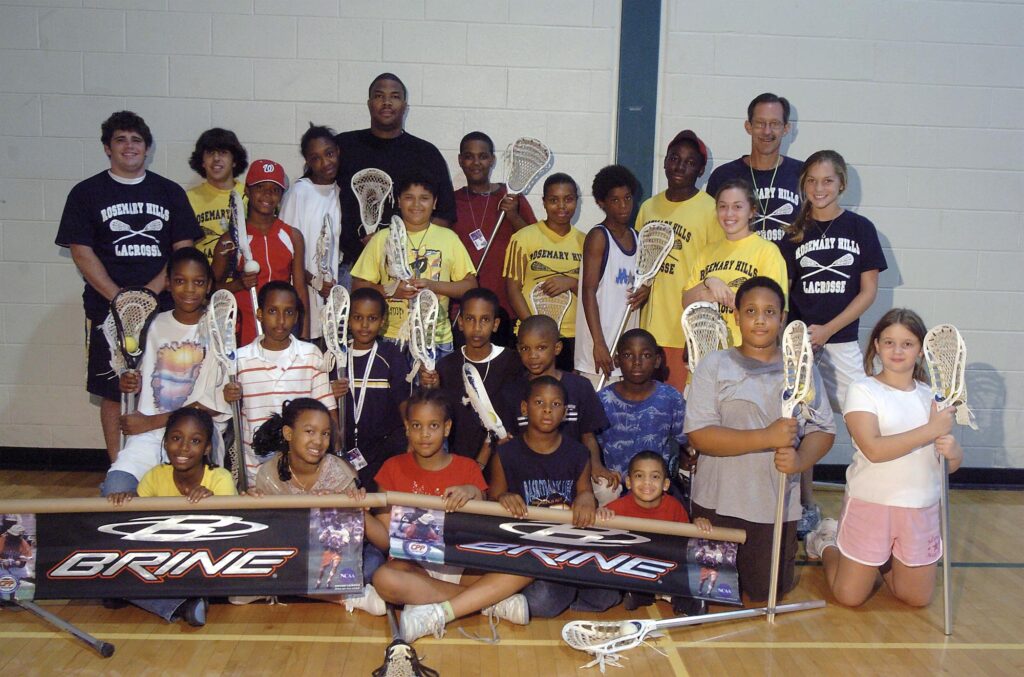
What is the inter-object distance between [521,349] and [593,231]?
1.00 m

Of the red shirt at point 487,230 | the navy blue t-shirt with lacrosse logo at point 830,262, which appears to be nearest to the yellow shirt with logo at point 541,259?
the red shirt at point 487,230

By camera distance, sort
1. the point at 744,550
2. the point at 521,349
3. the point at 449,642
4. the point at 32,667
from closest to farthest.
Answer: the point at 32,667
the point at 449,642
the point at 744,550
the point at 521,349

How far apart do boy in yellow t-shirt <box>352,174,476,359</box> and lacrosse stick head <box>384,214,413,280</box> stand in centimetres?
11

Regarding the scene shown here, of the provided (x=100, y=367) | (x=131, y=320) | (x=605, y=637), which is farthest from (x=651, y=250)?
(x=100, y=367)

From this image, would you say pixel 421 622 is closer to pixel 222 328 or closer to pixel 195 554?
pixel 195 554

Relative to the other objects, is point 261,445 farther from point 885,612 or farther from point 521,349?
point 885,612

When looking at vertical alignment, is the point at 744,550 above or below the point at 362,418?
below

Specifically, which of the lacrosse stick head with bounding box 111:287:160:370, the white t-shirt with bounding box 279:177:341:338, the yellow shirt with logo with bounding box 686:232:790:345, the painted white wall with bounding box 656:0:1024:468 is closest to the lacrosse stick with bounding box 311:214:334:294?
the white t-shirt with bounding box 279:177:341:338

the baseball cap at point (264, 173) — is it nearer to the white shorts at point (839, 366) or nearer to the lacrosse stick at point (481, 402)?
the lacrosse stick at point (481, 402)

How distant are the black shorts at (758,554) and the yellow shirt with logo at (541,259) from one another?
176cm

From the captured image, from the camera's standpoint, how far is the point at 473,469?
4555mm

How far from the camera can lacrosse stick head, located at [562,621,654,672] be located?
3939 mm

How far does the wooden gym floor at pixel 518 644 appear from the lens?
3873 mm

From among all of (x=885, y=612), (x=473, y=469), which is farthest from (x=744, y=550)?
(x=473, y=469)
